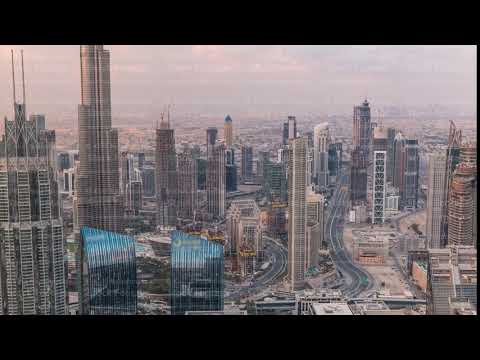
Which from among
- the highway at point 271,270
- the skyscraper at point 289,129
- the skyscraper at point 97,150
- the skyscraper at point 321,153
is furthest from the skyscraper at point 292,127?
the skyscraper at point 97,150

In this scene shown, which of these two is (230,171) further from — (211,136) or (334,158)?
(334,158)

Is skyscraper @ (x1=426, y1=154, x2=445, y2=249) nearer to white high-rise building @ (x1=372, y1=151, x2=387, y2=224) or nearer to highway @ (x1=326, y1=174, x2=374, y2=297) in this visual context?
white high-rise building @ (x1=372, y1=151, x2=387, y2=224)

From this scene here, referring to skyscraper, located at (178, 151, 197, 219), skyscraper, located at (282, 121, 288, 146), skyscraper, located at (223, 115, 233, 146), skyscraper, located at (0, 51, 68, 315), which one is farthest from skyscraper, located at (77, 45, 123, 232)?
skyscraper, located at (282, 121, 288, 146)

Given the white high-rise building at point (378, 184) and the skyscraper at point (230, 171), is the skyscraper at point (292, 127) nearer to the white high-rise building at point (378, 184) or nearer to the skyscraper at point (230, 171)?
the skyscraper at point (230, 171)
